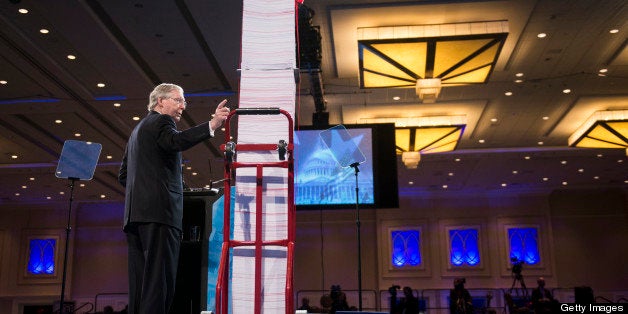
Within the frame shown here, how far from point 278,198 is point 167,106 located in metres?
0.81

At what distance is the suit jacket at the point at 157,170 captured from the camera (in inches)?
108

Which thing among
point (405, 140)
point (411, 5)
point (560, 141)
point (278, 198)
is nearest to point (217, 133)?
point (405, 140)

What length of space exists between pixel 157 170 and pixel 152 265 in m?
0.48

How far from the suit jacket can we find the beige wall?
1703cm

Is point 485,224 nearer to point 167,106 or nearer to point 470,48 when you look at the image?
point 470,48

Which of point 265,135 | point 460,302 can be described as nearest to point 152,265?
point 265,135

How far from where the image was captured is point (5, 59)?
8961 mm

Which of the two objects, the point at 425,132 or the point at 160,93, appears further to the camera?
the point at 425,132

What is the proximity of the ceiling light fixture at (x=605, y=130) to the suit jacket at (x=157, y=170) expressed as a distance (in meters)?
11.4

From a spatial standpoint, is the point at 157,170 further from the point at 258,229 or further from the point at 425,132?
the point at 425,132

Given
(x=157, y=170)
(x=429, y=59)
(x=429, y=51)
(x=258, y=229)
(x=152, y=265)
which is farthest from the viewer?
(x=429, y=59)

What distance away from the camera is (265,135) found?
3375 millimetres

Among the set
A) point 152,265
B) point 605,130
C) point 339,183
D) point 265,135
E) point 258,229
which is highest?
point 605,130

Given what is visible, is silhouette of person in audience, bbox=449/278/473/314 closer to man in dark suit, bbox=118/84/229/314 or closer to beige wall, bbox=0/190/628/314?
beige wall, bbox=0/190/628/314
